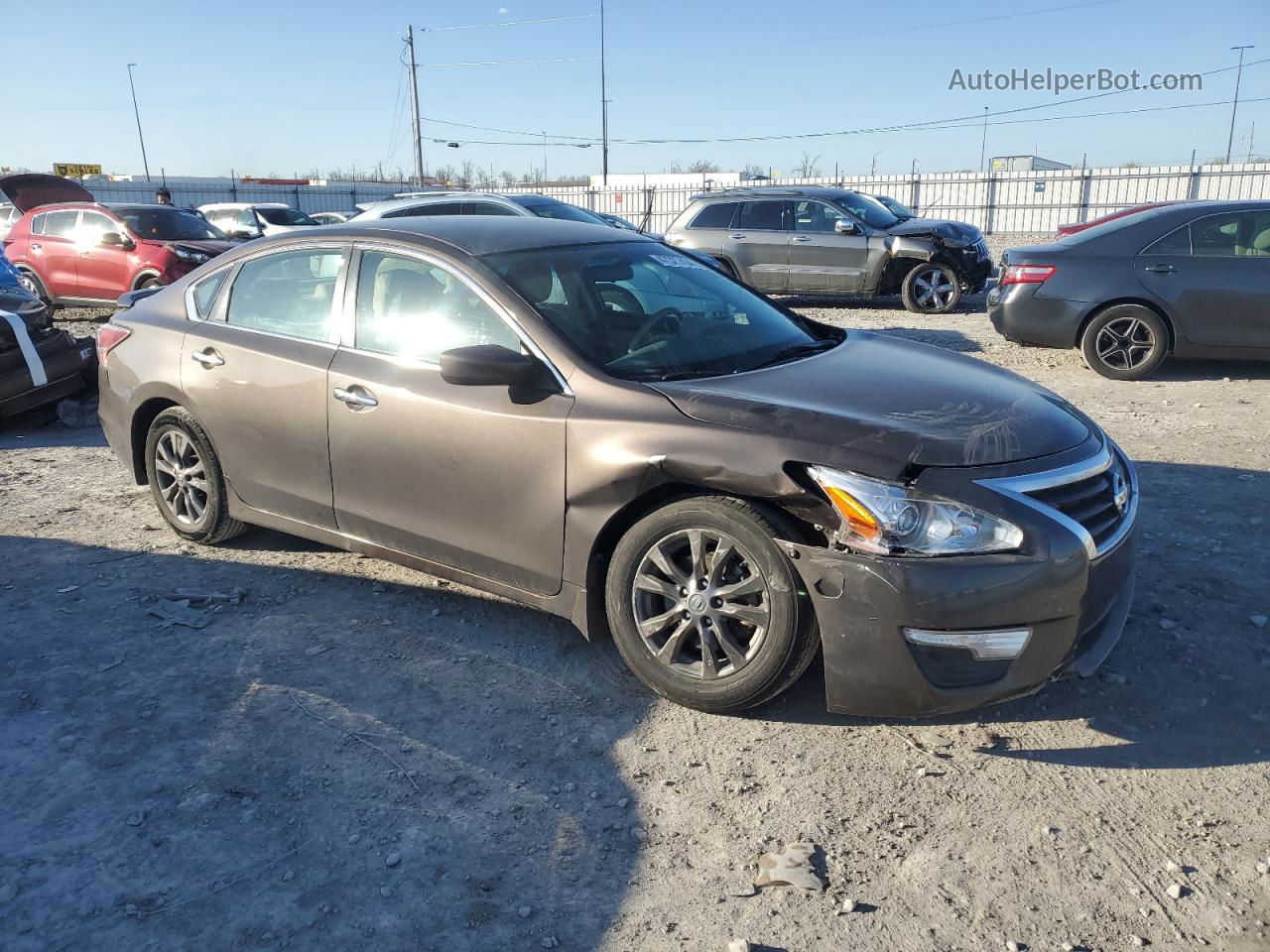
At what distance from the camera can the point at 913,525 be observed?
2.97m

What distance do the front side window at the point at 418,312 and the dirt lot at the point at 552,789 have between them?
1176 millimetres

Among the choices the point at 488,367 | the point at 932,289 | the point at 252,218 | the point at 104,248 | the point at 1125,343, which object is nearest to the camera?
the point at 488,367

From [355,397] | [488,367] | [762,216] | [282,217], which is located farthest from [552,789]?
[282,217]

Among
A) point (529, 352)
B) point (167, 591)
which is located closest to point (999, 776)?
point (529, 352)

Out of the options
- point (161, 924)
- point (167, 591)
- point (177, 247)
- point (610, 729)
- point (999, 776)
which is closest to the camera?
point (161, 924)

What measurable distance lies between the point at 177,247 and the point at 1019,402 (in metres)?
12.3

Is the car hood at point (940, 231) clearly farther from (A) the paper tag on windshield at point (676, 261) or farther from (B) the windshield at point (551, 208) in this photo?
(A) the paper tag on windshield at point (676, 261)

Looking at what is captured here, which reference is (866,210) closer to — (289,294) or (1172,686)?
(289,294)

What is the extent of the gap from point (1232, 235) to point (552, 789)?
26.3ft

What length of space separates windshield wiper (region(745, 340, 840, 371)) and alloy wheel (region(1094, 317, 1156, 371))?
5.32m

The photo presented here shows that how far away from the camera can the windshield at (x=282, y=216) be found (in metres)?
21.5

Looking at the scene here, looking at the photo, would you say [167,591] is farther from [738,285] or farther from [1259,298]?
[1259,298]

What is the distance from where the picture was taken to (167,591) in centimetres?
455

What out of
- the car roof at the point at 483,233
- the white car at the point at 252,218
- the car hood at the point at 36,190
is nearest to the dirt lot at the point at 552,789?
the car roof at the point at 483,233
